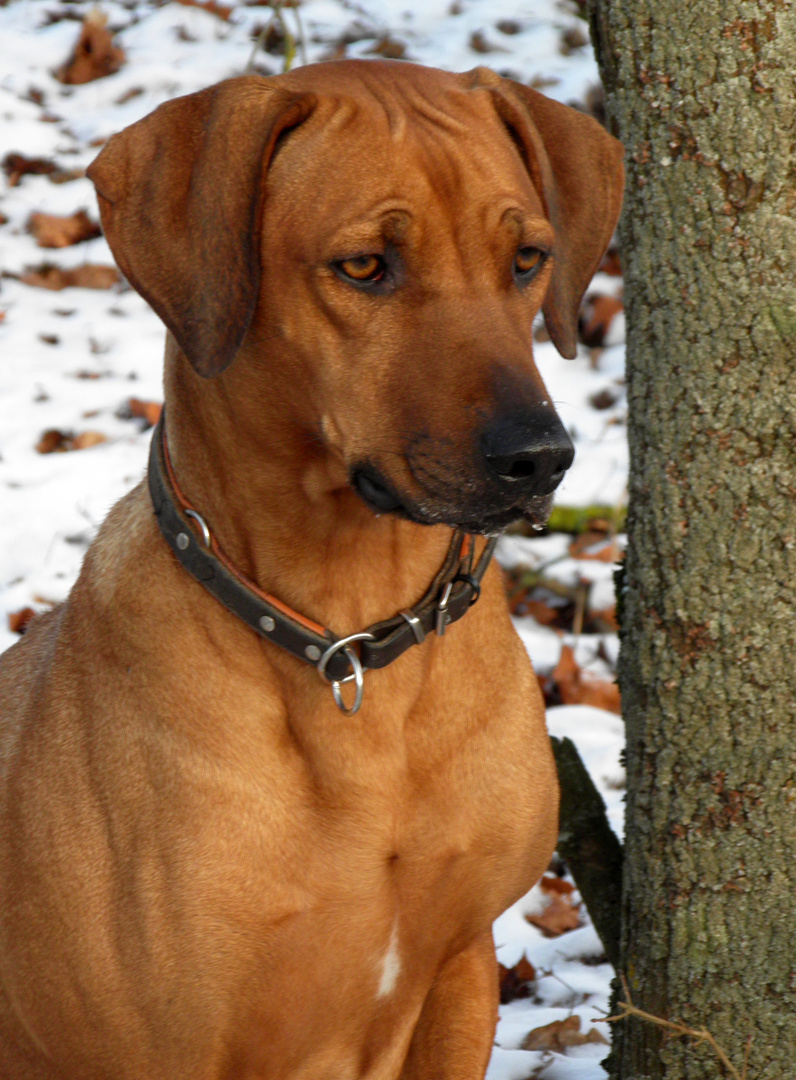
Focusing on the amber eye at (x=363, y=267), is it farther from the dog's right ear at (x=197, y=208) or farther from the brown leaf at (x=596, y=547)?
the brown leaf at (x=596, y=547)

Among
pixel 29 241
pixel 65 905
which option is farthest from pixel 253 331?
pixel 29 241

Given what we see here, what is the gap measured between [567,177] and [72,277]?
439cm

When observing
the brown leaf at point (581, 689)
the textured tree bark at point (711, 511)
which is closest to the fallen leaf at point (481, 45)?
the brown leaf at point (581, 689)

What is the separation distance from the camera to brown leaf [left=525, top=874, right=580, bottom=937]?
389cm

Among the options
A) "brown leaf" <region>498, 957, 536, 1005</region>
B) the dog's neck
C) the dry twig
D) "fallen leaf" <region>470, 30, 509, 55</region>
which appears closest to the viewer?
the dog's neck

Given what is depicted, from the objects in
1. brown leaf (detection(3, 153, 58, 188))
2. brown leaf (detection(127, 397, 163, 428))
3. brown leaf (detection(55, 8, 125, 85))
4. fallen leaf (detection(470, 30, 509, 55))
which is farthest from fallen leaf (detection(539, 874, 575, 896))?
brown leaf (detection(55, 8, 125, 85))

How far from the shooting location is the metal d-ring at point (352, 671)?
2.45 metres

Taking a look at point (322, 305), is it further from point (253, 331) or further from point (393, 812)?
point (393, 812)

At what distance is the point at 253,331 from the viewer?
2.36 m

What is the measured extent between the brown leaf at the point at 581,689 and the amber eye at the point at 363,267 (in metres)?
2.57

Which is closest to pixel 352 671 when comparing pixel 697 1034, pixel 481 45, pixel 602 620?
pixel 697 1034

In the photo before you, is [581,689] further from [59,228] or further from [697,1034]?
[59,228]

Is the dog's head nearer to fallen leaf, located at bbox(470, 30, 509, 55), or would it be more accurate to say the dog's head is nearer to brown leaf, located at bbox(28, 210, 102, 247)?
brown leaf, located at bbox(28, 210, 102, 247)

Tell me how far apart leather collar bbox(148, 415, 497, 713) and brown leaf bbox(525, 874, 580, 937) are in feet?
5.28
